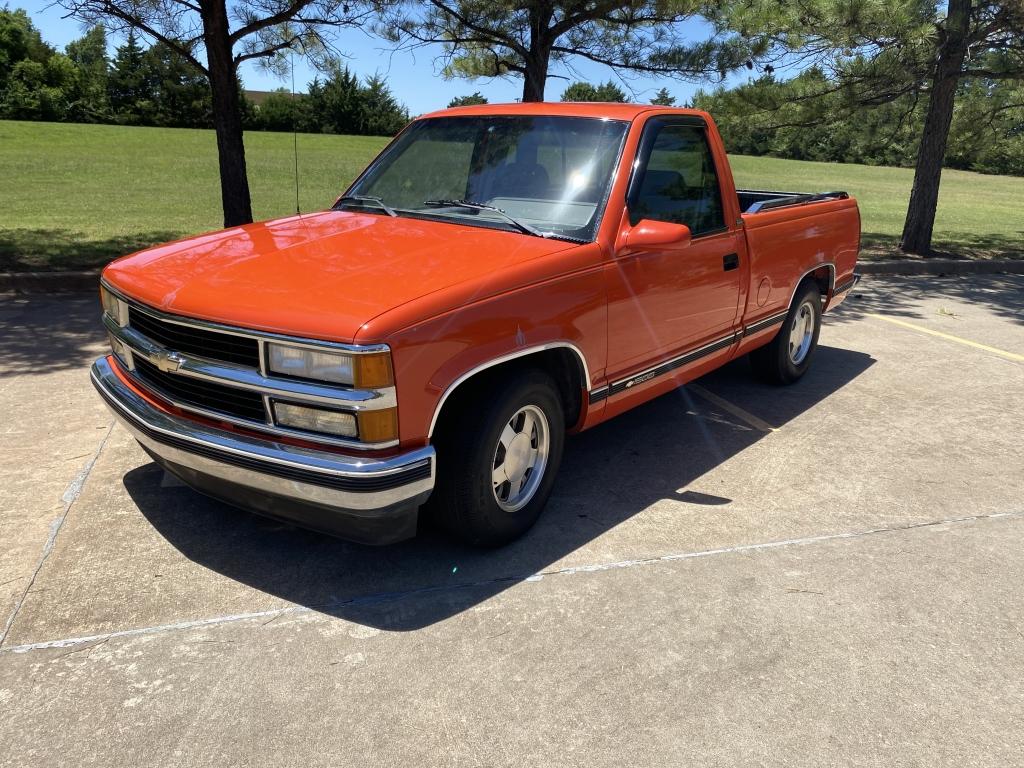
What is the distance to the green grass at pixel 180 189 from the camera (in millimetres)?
12180

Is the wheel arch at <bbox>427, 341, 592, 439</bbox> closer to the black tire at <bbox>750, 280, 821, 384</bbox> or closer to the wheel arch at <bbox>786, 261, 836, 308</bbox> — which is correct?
the black tire at <bbox>750, 280, 821, 384</bbox>

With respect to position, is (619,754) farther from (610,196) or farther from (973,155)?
(973,155)

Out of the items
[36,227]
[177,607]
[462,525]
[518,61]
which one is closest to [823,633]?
[462,525]

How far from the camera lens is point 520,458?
379 centimetres

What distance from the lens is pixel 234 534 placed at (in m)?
3.83

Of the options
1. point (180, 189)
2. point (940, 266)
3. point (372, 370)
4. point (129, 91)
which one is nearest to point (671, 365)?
point (372, 370)

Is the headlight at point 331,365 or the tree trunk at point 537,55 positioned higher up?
the tree trunk at point 537,55

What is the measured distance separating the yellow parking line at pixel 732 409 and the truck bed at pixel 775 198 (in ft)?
4.34

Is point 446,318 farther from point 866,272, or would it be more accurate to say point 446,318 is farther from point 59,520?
point 866,272

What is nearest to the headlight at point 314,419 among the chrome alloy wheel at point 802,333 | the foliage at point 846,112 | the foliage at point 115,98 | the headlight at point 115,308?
the headlight at point 115,308

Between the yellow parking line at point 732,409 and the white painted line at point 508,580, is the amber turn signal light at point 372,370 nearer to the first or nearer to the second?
the white painted line at point 508,580

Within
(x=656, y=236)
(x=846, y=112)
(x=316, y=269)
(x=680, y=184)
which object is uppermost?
(x=846, y=112)

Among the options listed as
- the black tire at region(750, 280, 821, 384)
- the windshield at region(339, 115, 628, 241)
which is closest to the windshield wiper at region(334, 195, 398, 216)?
the windshield at region(339, 115, 628, 241)

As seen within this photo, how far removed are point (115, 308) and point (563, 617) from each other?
8.01 ft
